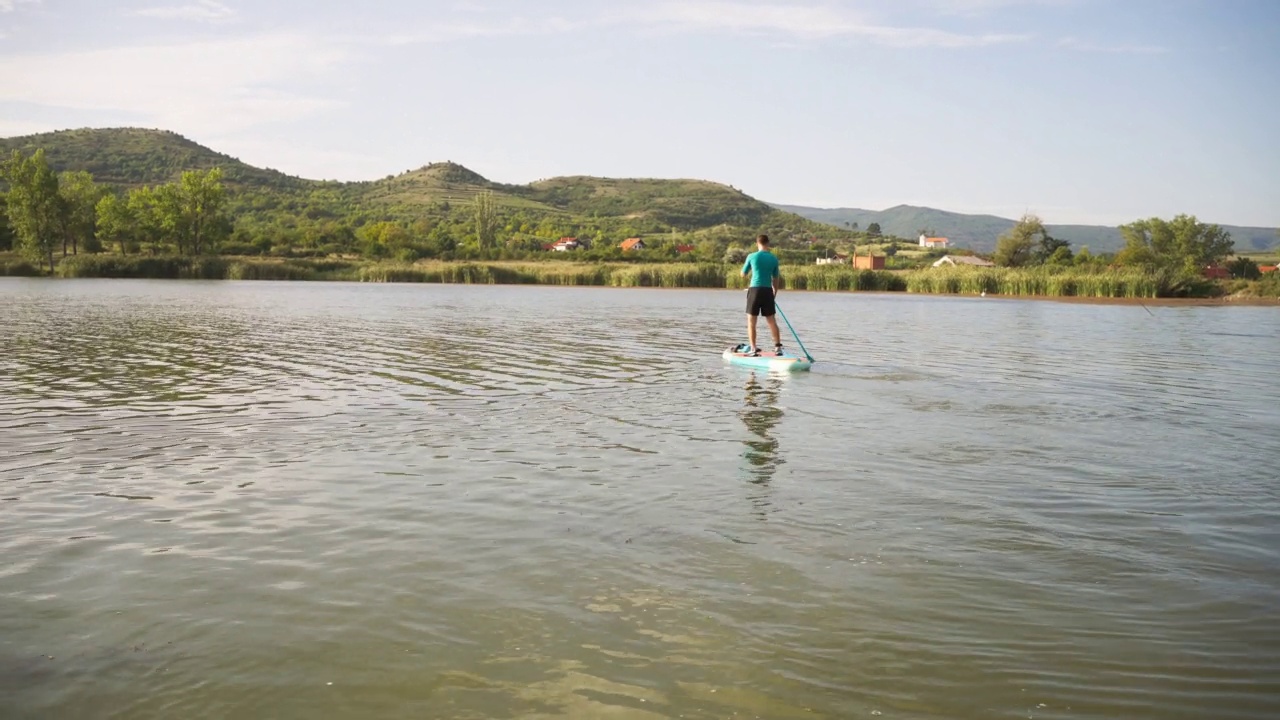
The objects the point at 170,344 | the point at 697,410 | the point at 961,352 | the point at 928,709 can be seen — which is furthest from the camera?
the point at 961,352

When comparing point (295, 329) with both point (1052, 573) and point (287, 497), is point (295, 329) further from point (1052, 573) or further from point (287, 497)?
point (1052, 573)

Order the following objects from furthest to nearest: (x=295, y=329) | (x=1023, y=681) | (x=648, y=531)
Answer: (x=295, y=329)
(x=648, y=531)
(x=1023, y=681)

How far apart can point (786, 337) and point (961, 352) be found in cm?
581

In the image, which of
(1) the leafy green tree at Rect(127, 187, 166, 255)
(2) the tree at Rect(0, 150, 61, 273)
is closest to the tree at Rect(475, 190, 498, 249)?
(1) the leafy green tree at Rect(127, 187, 166, 255)

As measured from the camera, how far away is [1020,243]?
103875mm

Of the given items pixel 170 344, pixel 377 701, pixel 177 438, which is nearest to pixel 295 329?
pixel 170 344

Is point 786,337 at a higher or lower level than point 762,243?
lower

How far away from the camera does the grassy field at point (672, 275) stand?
58500mm

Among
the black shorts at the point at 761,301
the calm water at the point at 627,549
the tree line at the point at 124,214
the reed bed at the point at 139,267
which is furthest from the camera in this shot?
the tree line at the point at 124,214

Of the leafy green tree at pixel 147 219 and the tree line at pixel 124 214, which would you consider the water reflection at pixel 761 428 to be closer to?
the tree line at pixel 124 214

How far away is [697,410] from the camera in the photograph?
13.5 metres

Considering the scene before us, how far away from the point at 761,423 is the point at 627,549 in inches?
233

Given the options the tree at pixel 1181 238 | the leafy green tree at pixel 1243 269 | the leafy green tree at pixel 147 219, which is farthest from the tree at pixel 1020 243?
the leafy green tree at pixel 147 219

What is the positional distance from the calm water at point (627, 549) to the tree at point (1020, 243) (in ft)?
305
